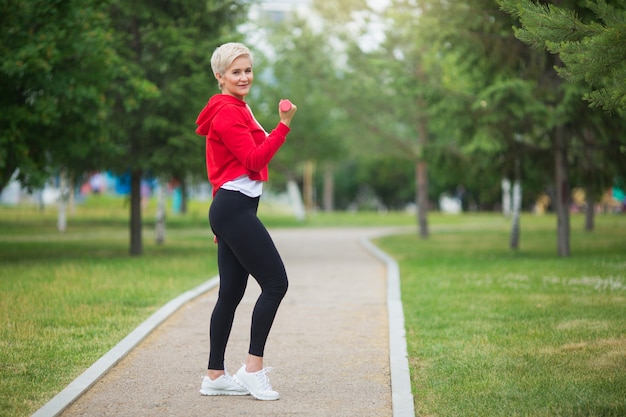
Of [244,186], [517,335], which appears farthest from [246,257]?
[517,335]

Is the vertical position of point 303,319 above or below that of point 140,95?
below

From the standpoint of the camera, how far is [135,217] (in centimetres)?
1902

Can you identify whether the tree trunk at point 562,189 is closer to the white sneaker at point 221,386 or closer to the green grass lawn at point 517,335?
the green grass lawn at point 517,335

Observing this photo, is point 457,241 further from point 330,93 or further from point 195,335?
point 195,335

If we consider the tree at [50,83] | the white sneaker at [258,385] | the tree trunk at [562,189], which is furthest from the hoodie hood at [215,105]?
the tree trunk at [562,189]

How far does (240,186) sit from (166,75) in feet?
42.2

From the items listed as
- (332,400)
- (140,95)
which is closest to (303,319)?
(332,400)

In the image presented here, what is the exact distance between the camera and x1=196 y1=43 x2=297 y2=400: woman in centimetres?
539

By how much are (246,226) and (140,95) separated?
10.8 metres

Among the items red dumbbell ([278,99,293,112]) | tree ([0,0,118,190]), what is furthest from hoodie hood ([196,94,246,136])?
tree ([0,0,118,190])

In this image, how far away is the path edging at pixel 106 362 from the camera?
5.32m

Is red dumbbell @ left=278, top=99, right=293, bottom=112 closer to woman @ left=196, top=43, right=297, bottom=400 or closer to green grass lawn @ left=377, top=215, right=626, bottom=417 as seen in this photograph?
woman @ left=196, top=43, right=297, bottom=400

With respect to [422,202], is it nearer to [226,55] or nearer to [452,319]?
[452,319]

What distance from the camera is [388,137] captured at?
2683cm
